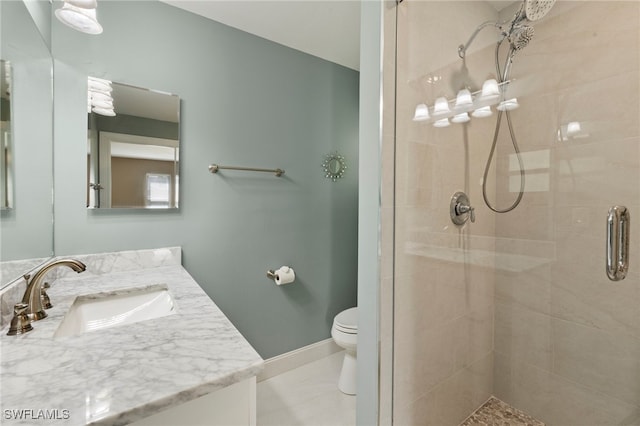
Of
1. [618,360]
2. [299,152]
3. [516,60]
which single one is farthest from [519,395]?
[299,152]

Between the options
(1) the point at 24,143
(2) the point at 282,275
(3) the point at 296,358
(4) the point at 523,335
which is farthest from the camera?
(3) the point at 296,358

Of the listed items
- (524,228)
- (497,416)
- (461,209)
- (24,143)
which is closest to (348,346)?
(497,416)

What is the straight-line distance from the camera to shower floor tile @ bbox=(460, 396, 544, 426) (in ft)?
4.42

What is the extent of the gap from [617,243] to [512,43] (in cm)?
96

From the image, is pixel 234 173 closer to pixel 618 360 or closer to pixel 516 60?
pixel 516 60

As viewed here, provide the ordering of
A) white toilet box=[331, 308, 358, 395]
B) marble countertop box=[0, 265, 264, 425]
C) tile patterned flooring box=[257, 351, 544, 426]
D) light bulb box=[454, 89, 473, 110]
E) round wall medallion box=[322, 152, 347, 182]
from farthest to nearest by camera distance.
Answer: round wall medallion box=[322, 152, 347, 182] → white toilet box=[331, 308, 358, 395] → tile patterned flooring box=[257, 351, 544, 426] → light bulb box=[454, 89, 473, 110] → marble countertop box=[0, 265, 264, 425]

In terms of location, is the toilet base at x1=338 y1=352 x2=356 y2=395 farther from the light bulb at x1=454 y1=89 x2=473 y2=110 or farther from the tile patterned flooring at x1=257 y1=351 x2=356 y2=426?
the light bulb at x1=454 y1=89 x2=473 y2=110

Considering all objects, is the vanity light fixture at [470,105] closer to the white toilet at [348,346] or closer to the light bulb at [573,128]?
the light bulb at [573,128]

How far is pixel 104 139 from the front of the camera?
1.46 metres

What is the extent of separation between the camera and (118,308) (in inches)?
45.3

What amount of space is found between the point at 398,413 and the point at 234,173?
61.8 inches

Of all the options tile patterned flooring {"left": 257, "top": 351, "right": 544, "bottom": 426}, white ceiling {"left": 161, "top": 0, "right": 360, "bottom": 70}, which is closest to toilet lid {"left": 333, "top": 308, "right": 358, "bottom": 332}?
tile patterned flooring {"left": 257, "top": 351, "right": 544, "bottom": 426}

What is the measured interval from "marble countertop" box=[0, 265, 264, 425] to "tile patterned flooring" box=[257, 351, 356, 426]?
1.11m

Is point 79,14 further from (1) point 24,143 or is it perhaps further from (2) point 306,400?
(2) point 306,400
